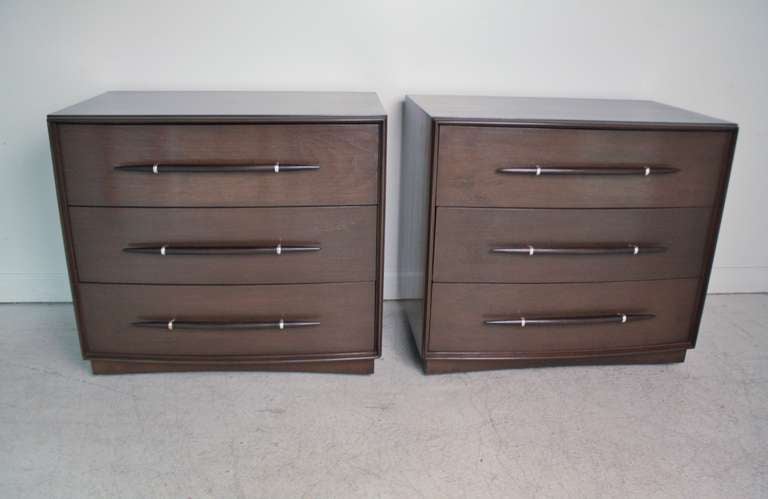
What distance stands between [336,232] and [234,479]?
1.97ft

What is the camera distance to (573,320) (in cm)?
160

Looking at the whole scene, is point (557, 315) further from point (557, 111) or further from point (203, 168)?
point (203, 168)

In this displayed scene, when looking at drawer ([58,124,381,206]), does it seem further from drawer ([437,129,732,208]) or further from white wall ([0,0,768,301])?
white wall ([0,0,768,301])

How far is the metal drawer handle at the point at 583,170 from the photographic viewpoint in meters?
1.46

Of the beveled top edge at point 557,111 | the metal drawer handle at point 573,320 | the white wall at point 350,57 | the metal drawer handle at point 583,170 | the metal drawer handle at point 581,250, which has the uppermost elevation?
the white wall at point 350,57

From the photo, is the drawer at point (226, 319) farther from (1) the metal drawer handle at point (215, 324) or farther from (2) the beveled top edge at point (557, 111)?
(2) the beveled top edge at point (557, 111)

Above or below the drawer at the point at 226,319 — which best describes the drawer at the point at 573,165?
above

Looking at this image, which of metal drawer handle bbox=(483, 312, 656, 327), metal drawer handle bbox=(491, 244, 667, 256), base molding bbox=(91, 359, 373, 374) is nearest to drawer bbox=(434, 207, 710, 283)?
metal drawer handle bbox=(491, 244, 667, 256)

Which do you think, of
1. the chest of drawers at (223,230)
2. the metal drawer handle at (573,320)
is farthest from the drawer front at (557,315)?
the chest of drawers at (223,230)

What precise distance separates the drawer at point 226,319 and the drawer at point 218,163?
23 centimetres

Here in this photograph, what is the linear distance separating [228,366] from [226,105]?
676 millimetres

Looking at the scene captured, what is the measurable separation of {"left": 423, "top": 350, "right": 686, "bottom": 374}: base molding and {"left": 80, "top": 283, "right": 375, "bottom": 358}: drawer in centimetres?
21

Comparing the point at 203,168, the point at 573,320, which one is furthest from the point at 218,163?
the point at 573,320

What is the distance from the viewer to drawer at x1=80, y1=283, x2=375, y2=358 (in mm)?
1527
